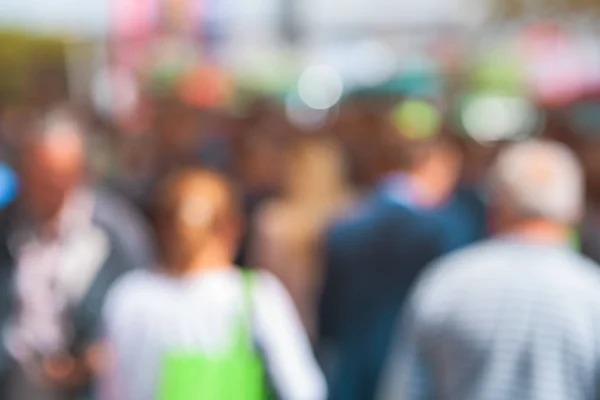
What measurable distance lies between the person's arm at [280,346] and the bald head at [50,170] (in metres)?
1.05

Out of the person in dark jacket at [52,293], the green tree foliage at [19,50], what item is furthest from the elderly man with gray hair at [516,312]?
the green tree foliage at [19,50]

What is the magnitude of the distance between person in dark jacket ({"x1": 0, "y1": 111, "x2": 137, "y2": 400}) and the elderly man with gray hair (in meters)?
1.23

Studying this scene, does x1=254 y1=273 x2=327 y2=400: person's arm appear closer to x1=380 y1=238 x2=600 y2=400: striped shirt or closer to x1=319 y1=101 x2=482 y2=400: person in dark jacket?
x1=380 y1=238 x2=600 y2=400: striped shirt

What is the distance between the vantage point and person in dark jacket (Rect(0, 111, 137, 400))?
4.19 metres

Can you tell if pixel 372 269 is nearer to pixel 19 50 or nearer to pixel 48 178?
pixel 48 178

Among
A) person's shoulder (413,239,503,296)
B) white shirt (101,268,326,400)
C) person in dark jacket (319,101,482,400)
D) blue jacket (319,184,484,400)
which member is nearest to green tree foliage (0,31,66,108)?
person in dark jacket (319,101,482,400)

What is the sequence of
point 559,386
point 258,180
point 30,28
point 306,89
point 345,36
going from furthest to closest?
point 345,36, point 30,28, point 306,89, point 258,180, point 559,386

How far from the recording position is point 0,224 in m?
4.39

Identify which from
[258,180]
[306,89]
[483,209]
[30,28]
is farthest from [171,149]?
[30,28]

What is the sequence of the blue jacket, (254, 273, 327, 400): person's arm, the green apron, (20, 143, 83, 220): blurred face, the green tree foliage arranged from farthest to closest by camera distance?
the green tree foliage < the blue jacket < (20, 143, 83, 220): blurred face < (254, 273, 327, 400): person's arm < the green apron

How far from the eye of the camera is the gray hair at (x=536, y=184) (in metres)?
3.48

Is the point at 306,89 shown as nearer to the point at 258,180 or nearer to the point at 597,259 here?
the point at 258,180

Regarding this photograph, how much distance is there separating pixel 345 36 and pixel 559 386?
3531cm

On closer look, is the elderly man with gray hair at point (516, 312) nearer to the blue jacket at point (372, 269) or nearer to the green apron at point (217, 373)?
the green apron at point (217, 373)
